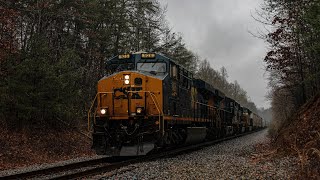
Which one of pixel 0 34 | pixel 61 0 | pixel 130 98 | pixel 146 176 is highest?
pixel 61 0

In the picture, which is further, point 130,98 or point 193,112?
point 193,112

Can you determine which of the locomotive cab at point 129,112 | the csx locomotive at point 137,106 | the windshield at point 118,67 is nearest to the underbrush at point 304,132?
the csx locomotive at point 137,106

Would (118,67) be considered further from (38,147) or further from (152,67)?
(38,147)

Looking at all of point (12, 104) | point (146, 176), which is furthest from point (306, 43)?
point (12, 104)

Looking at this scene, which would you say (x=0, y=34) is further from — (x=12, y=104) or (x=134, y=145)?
(x=134, y=145)

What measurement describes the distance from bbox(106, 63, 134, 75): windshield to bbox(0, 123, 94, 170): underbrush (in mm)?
4489

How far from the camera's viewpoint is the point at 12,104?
49.9 ft

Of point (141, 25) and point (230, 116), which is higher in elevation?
point (141, 25)

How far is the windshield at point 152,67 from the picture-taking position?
13805mm

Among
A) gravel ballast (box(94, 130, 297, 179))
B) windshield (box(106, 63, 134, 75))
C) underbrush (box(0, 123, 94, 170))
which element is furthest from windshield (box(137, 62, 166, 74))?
underbrush (box(0, 123, 94, 170))

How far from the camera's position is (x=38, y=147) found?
15961 mm

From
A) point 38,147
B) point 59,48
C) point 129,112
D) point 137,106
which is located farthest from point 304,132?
point 59,48

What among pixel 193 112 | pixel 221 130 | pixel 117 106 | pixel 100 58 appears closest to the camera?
pixel 117 106

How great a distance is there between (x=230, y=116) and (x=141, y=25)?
12.0 meters
